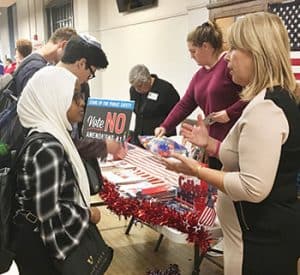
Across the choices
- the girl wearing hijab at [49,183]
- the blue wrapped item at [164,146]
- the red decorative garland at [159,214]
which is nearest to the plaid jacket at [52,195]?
the girl wearing hijab at [49,183]

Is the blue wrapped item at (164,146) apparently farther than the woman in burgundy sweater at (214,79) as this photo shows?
No

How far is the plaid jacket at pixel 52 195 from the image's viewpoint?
1.32 meters

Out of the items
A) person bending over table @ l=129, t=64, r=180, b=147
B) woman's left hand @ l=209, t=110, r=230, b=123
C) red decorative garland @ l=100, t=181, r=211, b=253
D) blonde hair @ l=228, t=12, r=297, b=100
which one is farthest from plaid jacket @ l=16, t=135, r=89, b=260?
person bending over table @ l=129, t=64, r=180, b=147

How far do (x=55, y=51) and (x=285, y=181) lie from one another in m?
1.96

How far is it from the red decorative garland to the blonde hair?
0.70 meters

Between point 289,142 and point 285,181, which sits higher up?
point 289,142

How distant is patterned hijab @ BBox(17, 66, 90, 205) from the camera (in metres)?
1.42

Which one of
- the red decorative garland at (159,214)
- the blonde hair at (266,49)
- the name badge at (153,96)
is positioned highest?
the blonde hair at (266,49)

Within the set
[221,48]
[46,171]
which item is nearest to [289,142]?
[46,171]

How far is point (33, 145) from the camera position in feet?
4.38

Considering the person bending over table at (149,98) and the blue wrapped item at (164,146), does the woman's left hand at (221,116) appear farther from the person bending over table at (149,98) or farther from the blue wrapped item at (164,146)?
the person bending over table at (149,98)

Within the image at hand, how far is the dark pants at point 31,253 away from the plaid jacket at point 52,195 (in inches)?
2.0

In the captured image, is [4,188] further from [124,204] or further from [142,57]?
[142,57]

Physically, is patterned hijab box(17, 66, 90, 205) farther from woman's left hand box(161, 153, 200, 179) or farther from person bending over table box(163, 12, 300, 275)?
person bending over table box(163, 12, 300, 275)
